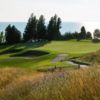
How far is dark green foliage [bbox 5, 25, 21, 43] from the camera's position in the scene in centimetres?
11362

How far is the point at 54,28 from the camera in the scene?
11562cm

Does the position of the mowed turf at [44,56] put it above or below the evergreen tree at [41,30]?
below

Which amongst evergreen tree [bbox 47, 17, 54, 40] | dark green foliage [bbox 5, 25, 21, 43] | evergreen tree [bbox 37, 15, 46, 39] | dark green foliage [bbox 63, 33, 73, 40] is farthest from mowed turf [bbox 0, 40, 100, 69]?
dark green foliage [bbox 63, 33, 73, 40]

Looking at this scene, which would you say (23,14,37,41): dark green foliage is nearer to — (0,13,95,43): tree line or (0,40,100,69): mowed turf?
(0,13,95,43): tree line

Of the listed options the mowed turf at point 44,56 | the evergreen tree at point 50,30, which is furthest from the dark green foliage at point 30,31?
the mowed turf at point 44,56

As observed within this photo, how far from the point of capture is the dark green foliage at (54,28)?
112575 mm

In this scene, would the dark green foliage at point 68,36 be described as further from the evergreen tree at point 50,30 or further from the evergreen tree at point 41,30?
the evergreen tree at point 41,30

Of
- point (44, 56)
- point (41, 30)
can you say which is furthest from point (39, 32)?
point (44, 56)

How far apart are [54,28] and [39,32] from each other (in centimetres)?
494

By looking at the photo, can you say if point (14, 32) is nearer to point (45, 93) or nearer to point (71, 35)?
point (71, 35)

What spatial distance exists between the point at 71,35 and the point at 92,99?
111m

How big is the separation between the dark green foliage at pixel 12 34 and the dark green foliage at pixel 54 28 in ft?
31.4

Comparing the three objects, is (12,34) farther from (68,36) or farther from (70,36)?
(70,36)

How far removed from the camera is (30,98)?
8.85 meters
